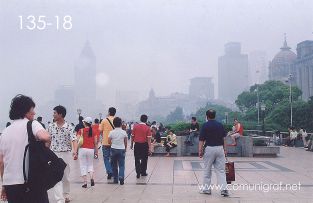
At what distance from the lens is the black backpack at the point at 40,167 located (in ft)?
15.0

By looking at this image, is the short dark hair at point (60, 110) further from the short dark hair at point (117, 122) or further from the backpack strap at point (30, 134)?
the backpack strap at point (30, 134)

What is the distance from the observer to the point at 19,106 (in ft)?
16.2

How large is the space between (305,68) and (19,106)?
464ft

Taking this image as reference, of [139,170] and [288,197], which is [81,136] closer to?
[139,170]

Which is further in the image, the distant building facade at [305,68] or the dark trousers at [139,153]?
the distant building facade at [305,68]

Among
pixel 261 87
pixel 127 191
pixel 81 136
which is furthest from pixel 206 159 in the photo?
pixel 261 87

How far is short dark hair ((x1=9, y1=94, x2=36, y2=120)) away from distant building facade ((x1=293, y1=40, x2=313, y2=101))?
447 ft

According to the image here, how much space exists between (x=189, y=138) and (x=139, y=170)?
352 inches

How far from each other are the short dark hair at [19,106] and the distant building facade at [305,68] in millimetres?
136203

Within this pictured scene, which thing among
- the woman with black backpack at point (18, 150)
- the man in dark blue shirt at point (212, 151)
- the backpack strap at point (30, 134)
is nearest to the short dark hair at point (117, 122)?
the man in dark blue shirt at point (212, 151)

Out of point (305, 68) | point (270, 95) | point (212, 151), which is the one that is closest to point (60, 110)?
point (212, 151)

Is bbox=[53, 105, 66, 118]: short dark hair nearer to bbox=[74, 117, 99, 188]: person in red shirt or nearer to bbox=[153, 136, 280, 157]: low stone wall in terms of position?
bbox=[74, 117, 99, 188]: person in red shirt

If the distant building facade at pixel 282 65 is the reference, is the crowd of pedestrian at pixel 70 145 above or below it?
below

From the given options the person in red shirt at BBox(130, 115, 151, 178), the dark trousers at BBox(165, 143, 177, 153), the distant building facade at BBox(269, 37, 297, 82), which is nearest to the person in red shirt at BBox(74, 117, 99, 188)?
the person in red shirt at BBox(130, 115, 151, 178)
